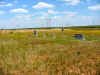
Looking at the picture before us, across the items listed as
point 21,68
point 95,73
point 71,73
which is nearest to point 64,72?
point 71,73

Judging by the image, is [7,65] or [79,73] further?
[7,65]

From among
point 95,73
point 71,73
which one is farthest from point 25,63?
point 95,73

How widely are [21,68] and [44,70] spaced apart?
1112 millimetres

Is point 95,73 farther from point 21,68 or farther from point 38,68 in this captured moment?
point 21,68

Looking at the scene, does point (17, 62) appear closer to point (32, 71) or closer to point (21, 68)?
point (21, 68)

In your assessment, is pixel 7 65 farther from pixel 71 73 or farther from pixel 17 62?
pixel 71 73

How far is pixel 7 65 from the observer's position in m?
6.73

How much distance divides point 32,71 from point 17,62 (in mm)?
1450

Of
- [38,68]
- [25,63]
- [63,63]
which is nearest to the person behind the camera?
[38,68]

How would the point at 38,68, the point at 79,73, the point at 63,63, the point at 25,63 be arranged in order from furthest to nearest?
the point at 63,63 < the point at 25,63 < the point at 38,68 < the point at 79,73

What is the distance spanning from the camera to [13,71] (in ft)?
20.1

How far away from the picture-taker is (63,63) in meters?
7.75

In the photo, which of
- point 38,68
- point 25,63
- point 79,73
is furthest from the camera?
point 25,63

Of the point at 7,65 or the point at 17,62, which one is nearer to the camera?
the point at 7,65
